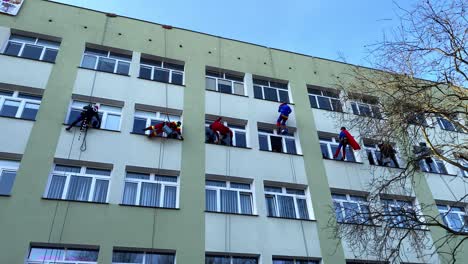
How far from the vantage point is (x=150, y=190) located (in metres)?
11.5

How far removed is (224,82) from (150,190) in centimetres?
588

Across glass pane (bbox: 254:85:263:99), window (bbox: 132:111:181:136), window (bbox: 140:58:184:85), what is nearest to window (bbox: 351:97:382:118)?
glass pane (bbox: 254:85:263:99)

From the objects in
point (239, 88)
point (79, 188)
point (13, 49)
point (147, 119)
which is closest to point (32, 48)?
point (13, 49)

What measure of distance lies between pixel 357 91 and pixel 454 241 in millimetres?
6742

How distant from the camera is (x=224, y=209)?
11.7 m

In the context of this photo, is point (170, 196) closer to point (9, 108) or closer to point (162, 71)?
point (162, 71)

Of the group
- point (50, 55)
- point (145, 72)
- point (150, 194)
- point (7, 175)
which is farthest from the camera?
point (145, 72)

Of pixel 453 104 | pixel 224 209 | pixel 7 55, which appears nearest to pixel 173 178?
pixel 224 209

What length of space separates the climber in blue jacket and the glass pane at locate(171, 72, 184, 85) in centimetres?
387

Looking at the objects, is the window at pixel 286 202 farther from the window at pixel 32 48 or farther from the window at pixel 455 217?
the window at pixel 32 48

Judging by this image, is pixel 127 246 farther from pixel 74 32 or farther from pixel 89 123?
pixel 74 32

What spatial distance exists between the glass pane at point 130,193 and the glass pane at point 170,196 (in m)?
0.88

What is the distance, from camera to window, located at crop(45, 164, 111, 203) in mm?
10586

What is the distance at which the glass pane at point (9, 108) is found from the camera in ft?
38.8
